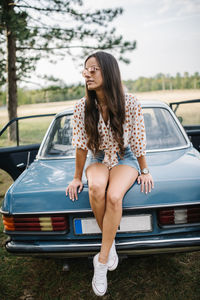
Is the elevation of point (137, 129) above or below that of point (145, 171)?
above

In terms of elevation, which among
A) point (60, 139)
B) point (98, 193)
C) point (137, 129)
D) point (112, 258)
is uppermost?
point (137, 129)

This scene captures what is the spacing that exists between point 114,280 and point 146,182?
3.44ft

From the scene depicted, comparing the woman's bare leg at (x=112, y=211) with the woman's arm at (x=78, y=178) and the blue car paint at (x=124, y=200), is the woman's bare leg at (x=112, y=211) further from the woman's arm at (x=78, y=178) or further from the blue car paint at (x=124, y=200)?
the woman's arm at (x=78, y=178)

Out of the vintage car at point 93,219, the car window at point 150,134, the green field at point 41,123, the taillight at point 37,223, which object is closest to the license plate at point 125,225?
the vintage car at point 93,219

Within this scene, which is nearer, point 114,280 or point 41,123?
point 114,280

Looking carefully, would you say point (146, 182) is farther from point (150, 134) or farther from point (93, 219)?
point (150, 134)

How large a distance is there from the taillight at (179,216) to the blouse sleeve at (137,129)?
0.49m

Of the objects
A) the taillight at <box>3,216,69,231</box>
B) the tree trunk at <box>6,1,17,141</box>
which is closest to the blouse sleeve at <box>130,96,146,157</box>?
the taillight at <box>3,216,69,231</box>

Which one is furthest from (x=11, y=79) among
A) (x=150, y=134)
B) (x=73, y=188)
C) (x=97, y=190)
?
(x=97, y=190)

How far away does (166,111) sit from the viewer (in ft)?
9.77

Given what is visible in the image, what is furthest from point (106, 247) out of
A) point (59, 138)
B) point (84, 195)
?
point (59, 138)

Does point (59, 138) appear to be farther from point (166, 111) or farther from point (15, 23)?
point (15, 23)

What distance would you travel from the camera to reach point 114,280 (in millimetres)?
2322

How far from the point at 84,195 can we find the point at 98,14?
1047cm
